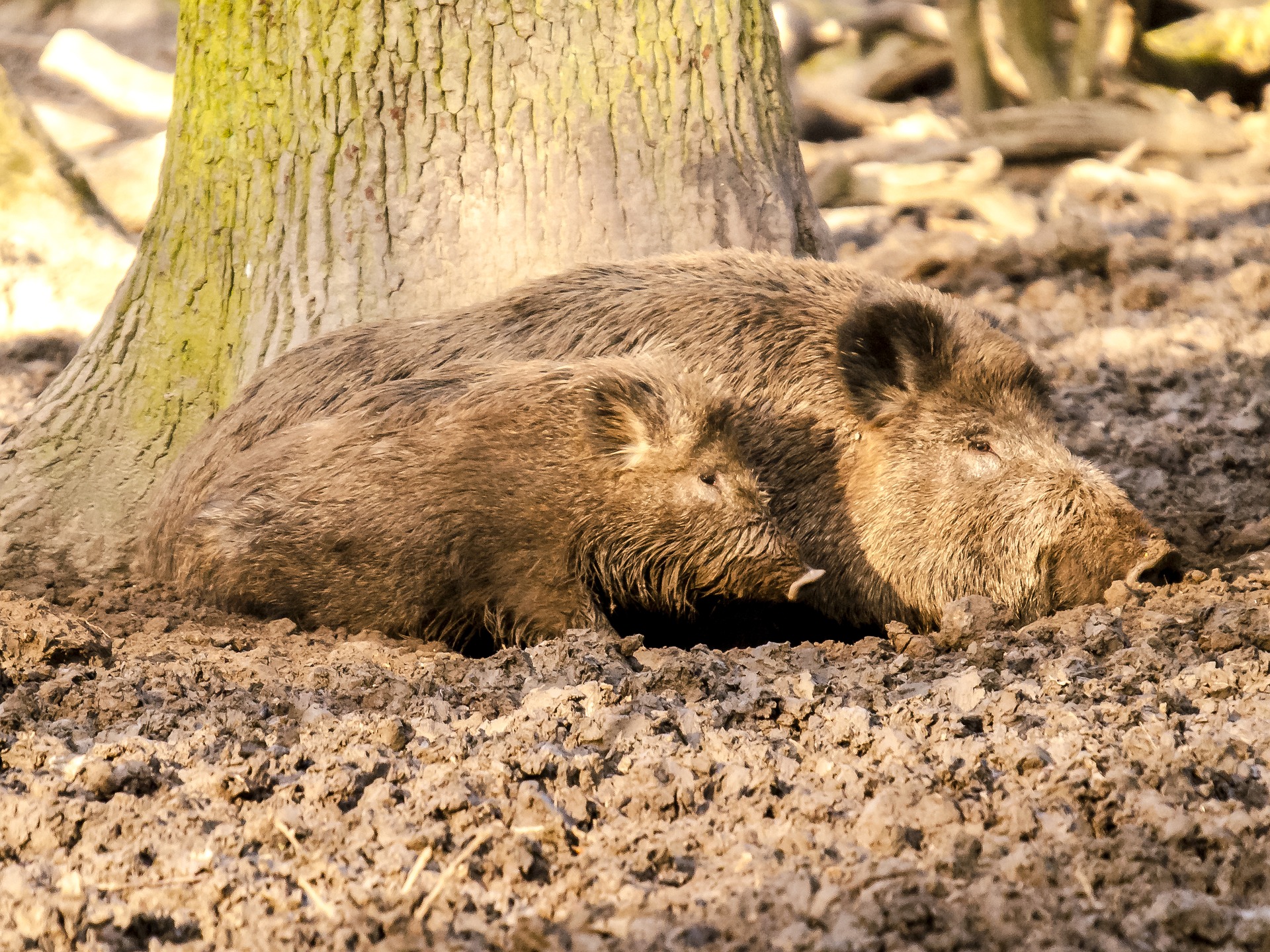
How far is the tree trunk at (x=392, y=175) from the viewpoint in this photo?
5.10 m

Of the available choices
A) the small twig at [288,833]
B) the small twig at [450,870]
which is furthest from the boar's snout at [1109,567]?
the small twig at [288,833]

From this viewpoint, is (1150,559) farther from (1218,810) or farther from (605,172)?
(605,172)

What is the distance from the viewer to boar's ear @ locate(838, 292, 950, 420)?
4605mm

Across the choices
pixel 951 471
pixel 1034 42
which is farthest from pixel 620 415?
pixel 1034 42

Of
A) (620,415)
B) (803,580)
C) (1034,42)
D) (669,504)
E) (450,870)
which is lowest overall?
(803,580)

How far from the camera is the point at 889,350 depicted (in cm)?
468

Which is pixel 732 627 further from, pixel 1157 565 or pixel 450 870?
pixel 450 870

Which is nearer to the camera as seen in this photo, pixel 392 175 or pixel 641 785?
pixel 641 785

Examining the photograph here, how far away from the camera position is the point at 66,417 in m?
5.47

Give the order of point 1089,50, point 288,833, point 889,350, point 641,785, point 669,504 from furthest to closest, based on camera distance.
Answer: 1. point 1089,50
2. point 889,350
3. point 669,504
4. point 641,785
5. point 288,833

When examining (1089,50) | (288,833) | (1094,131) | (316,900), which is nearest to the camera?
(316,900)

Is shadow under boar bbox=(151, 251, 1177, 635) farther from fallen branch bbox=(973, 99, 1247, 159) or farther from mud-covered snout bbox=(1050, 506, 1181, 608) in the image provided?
fallen branch bbox=(973, 99, 1247, 159)

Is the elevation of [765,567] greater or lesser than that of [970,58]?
lesser

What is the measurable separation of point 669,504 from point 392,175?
71.2 inches
